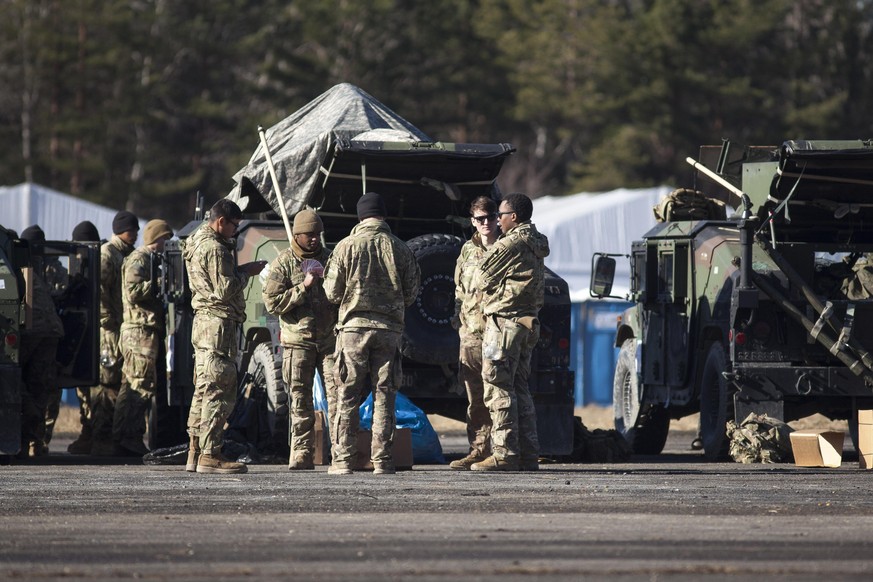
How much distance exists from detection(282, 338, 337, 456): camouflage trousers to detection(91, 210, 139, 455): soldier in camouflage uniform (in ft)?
12.2

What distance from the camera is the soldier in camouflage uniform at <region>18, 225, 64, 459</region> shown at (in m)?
16.1

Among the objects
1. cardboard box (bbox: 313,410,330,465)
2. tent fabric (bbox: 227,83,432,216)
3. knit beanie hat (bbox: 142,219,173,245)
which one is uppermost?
tent fabric (bbox: 227,83,432,216)

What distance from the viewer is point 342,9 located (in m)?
58.2

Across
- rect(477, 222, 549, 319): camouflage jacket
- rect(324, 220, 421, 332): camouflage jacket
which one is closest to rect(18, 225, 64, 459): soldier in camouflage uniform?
rect(324, 220, 421, 332): camouflage jacket

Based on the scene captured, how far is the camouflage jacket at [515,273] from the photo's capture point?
45.7 feet

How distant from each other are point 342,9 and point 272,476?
45.9 meters

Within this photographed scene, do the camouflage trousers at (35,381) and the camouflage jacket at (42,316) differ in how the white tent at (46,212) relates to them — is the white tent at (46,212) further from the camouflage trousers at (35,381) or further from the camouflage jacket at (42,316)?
the camouflage jacket at (42,316)

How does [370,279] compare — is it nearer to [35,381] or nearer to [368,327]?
[368,327]

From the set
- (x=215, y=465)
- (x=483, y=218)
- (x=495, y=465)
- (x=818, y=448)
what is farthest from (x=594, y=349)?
(x=215, y=465)

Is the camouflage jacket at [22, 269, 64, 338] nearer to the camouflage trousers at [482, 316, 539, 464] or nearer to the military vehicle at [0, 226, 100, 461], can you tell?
the military vehicle at [0, 226, 100, 461]

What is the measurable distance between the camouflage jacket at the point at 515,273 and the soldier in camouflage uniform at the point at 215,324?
1637 millimetres

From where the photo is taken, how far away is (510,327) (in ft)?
45.9

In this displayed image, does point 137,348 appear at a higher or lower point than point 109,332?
lower

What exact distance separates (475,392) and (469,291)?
0.75 metres
